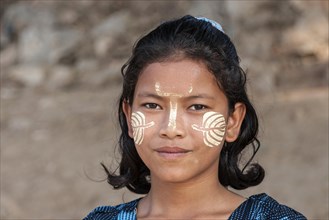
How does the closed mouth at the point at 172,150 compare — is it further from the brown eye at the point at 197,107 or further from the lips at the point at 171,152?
the brown eye at the point at 197,107

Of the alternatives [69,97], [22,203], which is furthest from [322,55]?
[22,203]

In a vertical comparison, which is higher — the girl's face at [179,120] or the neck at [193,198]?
the girl's face at [179,120]

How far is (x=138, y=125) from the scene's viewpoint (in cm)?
288

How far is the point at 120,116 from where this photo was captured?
319cm

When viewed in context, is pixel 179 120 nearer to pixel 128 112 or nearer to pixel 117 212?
pixel 128 112

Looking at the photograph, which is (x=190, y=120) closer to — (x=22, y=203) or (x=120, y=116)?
(x=120, y=116)

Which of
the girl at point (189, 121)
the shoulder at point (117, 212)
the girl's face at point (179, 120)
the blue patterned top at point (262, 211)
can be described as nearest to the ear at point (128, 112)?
the girl at point (189, 121)

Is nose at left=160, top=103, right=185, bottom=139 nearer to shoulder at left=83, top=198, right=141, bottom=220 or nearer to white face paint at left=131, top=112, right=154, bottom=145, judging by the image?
white face paint at left=131, top=112, right=154, bottom=145

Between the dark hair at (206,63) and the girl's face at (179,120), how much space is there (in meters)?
0.03

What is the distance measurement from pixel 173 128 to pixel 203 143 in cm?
14

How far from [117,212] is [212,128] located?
0.47m

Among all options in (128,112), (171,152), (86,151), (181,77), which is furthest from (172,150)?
(86,151)

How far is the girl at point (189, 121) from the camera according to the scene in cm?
Answer: 280

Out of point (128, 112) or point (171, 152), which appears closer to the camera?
point (171, 152)
